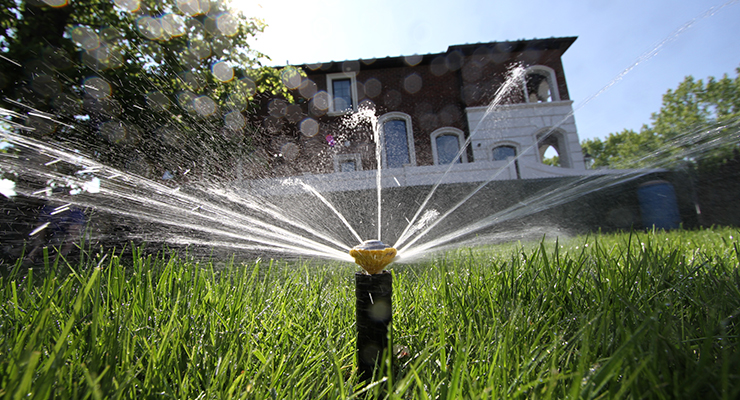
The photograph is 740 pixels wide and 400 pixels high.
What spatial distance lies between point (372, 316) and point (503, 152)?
53.5ft

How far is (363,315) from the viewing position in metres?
0.96

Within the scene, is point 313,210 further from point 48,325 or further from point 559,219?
point 48,325

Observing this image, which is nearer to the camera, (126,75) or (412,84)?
(126,75)

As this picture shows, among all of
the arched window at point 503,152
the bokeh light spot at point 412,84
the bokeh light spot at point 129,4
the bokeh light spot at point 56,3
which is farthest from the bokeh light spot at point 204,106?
the arched window at point 503,152

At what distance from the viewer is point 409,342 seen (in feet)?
4.17

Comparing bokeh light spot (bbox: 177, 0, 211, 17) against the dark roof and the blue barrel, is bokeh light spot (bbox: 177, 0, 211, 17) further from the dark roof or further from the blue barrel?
the blue barrel

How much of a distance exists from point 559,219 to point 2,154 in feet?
35.3

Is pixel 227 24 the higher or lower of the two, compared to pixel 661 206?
higher

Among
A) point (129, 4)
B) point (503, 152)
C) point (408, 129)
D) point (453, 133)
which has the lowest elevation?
point (503, 152)

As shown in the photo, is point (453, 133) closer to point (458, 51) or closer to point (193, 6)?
point (458, 51)

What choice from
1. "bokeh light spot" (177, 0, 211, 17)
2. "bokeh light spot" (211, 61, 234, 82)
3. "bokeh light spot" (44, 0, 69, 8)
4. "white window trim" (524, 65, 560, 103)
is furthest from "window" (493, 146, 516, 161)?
"bokeh light spot" (44, 0, 69, 8)

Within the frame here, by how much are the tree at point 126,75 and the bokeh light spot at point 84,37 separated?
0.07ft

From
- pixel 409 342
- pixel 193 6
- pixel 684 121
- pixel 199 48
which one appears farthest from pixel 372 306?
pixel 684 121

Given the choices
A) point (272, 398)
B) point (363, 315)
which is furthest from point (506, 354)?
point (272, 398)
